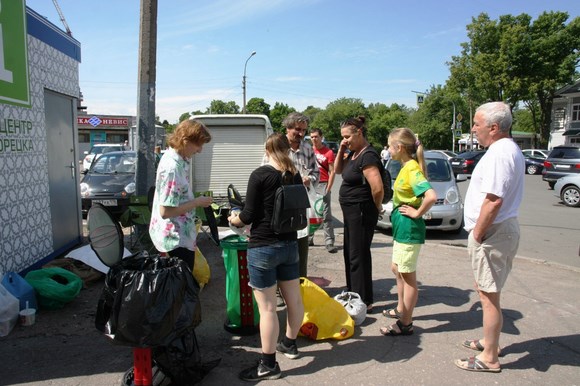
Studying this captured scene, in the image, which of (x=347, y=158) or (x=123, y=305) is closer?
(x=123, y=305)

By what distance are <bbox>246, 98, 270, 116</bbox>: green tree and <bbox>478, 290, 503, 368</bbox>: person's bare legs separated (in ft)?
217

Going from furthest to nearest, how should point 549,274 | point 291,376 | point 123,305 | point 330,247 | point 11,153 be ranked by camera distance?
point 330,247 → point 549,274 → point 11,153 → point 291,376 → point 123,305

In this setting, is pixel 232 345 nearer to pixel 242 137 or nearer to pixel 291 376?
pixel 291 376

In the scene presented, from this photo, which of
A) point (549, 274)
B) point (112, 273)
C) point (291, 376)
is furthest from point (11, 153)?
point (549, 274)

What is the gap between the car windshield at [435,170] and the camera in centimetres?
934

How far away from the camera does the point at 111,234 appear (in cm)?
355

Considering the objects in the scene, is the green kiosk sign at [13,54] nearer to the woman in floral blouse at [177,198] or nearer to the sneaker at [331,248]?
the woman in floral blouse at [177,198]

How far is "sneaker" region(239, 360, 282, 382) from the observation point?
319cm

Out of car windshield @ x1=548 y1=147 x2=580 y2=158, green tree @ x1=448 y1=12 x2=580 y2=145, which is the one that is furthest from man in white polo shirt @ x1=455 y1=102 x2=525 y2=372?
green tree @ x1=448 y1=12 x2=580 y2=145

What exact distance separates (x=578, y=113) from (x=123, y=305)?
50443 mm

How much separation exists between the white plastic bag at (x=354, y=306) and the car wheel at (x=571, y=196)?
1158 centimetres

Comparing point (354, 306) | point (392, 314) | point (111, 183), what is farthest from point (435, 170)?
point (111, 183)

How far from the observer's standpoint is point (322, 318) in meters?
3.90

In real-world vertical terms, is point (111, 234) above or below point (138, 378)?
above
